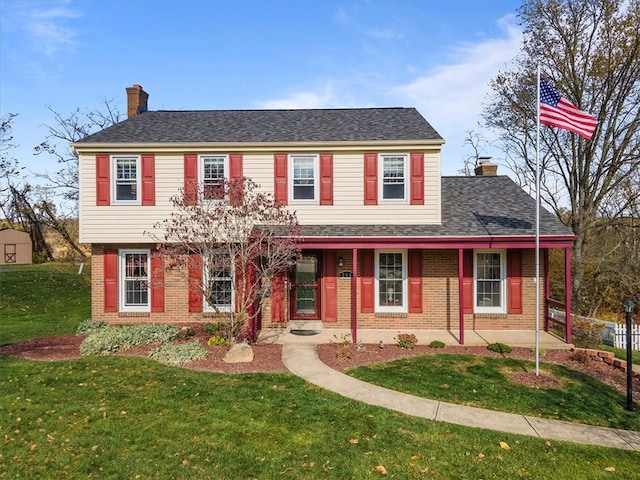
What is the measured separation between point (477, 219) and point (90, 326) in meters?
12.5

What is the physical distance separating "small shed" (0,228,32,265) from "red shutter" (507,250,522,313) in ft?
39.5

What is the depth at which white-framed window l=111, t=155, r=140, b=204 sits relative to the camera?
12.4 m

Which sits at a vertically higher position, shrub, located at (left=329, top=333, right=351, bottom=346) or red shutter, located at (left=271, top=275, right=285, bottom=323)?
red shutter, located at (left=271, top=275, right=285, bottom=323)

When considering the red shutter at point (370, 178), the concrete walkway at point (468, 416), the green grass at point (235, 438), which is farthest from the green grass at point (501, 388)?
the red shutter at point (370, 178)

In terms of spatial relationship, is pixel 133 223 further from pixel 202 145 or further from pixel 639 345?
pixel 639 345

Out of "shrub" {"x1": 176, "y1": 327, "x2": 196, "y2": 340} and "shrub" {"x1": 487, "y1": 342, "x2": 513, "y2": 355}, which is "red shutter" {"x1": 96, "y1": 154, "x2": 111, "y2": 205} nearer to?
"shrub" {"x1": 176, "y1": 327, "x2": 196, "y2": 340}

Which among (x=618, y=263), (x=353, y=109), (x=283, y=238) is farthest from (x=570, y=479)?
(x=618, y=263)

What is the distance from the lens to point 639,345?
1291 centimetres

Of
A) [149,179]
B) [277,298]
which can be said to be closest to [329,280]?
[277,298]

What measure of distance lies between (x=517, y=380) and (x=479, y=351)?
1.93 meters

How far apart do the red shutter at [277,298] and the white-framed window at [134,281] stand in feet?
13.5

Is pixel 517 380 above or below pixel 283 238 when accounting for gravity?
below

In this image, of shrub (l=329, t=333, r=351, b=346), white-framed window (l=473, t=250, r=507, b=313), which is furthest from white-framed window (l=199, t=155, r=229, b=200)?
white-framed window (l=473, t=250, r=507, b=313)

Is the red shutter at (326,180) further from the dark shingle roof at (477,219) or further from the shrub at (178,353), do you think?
the shrub at (178,353)
